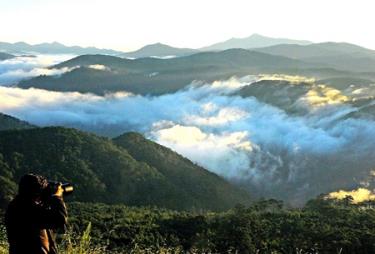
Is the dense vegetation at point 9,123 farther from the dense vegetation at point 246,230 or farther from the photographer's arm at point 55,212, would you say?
the photographer's arm at point 55,212

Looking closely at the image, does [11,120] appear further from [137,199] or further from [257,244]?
[257,244]

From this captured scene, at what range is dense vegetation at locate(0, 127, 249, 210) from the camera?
114 m

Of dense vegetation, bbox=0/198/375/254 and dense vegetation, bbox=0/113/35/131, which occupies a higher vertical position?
dense vegetation, bbox=0/198/375/254

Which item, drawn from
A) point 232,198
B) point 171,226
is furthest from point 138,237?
point 232,198

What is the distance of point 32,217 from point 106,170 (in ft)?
382

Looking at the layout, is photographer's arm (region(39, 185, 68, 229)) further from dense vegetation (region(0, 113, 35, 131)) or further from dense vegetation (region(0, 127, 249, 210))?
dense vegetation (region(0, 113, 35, 131))

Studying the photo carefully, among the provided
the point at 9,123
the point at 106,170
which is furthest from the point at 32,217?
the point at 9,123

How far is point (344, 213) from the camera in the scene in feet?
254

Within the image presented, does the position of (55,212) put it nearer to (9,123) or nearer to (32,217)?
(32,217)

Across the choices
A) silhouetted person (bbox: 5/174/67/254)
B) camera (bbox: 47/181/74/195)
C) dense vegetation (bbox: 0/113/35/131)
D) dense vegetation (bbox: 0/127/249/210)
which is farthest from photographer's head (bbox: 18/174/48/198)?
dense vegetation (bbox: 0/113/35/131)

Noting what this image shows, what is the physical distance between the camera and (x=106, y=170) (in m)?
124

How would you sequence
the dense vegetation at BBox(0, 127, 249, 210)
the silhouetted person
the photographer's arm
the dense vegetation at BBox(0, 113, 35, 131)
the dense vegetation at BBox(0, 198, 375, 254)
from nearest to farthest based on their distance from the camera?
the photographer's arm → the silhouetted person → the dense vegetation at BBox(0, 198, 375, 254) → the dense vegetation at BBox(0, 127, 249, 210) → the dense vegetation at BBox(0, 113, 35, 131)

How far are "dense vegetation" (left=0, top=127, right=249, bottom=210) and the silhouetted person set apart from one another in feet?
317

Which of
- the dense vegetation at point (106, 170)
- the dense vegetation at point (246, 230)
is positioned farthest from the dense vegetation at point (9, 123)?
the dense vegetation at point (246, 230)
